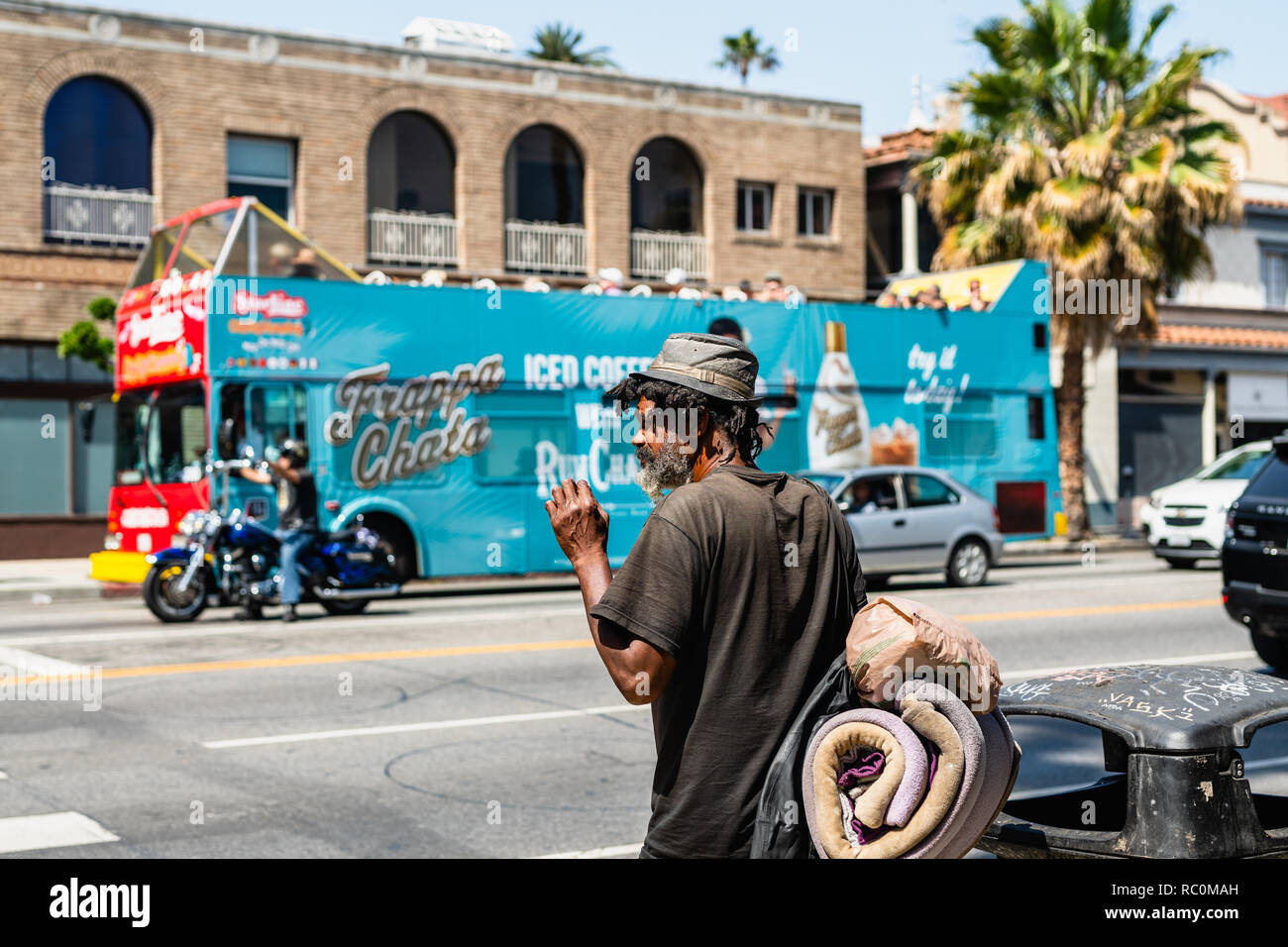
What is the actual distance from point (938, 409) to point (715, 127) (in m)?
11.6

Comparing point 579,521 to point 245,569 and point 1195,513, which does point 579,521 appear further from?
point 1195,513

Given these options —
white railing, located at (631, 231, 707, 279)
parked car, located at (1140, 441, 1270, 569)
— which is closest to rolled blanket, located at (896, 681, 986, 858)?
parked car, located at (1140, 441, 1270, 569)

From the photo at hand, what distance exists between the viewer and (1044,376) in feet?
73.2

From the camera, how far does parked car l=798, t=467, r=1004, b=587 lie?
1761 cm

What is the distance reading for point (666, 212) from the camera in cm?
3064

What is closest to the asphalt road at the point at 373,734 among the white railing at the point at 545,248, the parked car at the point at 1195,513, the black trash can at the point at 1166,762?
the black trash can at the point at 1166,762

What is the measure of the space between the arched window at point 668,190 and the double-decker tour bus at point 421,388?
10.6 m

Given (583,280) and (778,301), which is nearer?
(778,301)

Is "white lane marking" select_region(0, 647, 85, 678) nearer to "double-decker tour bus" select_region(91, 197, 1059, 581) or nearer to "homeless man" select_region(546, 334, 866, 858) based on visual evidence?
"double-decker tour bus" select_region(91, 197, 1059, 581)

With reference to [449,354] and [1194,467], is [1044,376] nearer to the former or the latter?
[449,354]

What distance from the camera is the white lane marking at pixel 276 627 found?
13148 millimetres

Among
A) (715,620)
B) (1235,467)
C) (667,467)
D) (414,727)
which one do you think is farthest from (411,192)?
(715,620)
